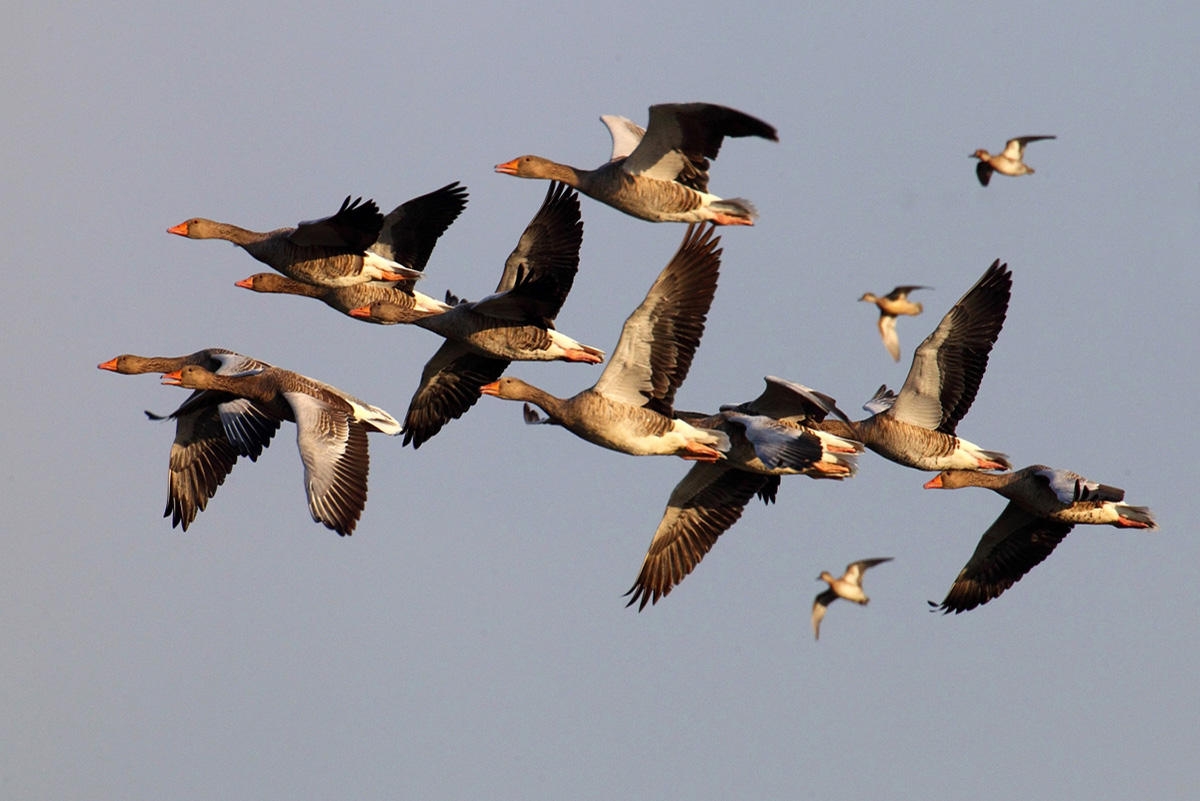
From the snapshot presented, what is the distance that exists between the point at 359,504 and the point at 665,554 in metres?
3.89

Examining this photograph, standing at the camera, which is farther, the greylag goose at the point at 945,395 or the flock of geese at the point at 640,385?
the greylag goose at the point at 945,395

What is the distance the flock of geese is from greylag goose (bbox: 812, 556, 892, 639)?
0.07ft

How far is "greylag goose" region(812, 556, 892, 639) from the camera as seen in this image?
66.9ft

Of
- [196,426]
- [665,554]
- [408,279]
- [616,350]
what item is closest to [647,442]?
[616,350]

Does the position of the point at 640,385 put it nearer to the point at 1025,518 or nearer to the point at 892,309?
the point at 892,309

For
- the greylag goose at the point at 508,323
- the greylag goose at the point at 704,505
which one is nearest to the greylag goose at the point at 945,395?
the greylag goose at the point at 704,505

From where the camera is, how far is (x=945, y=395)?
67.7 ft

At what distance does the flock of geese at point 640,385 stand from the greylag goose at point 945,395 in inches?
0.8

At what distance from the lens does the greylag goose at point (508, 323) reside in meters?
20.1

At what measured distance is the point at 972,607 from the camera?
21781mm

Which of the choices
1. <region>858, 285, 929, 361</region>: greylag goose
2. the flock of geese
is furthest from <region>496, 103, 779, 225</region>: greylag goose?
<region>858, 285, 929, 361</region>: greylag goose

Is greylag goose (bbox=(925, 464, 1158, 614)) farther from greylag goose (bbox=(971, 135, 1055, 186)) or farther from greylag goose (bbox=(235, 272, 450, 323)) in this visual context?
greylag goose (bbox=(235, 272, 450, 323))

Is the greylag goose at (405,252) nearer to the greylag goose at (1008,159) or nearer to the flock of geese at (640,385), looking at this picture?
the flock of geese at (640,385)

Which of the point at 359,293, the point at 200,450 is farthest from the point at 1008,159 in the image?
the point at 200,450
